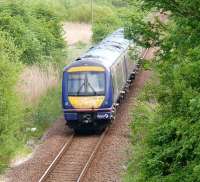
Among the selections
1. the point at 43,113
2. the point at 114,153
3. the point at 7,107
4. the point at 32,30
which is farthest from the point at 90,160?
the point at 32,30

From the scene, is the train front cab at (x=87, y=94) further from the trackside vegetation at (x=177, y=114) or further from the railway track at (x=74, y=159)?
the trackside vegetation at (x=177, y=114)

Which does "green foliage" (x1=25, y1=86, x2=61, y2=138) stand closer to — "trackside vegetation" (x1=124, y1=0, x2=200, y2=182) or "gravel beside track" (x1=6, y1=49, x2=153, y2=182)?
"gravel beside track" (x1=6, y1=49, x2=153, y2=182)

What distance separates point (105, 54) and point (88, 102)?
10.3 ft

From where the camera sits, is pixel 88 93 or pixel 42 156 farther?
pixel 88 93

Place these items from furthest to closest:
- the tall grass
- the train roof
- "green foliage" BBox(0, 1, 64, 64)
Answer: "green foliage" BBox(0, 1, 64, 64) → the tall grass → the train roof

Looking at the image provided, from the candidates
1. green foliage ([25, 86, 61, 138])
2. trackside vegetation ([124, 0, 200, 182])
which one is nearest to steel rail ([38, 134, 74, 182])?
green foliage ([25, 86, 61, 138])

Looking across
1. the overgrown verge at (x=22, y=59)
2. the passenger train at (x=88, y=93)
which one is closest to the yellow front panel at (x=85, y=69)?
the passenger train at (x=88, y=93)

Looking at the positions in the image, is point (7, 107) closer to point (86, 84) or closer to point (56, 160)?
point (56, 160)

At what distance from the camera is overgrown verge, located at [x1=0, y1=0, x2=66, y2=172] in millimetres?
19094

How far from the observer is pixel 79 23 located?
2303 inches

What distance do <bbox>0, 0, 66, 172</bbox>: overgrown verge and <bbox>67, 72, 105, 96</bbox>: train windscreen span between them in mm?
1946

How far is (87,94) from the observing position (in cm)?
2173

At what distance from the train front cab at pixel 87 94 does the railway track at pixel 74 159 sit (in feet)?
2.61

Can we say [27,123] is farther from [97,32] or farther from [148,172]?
[97,32]
